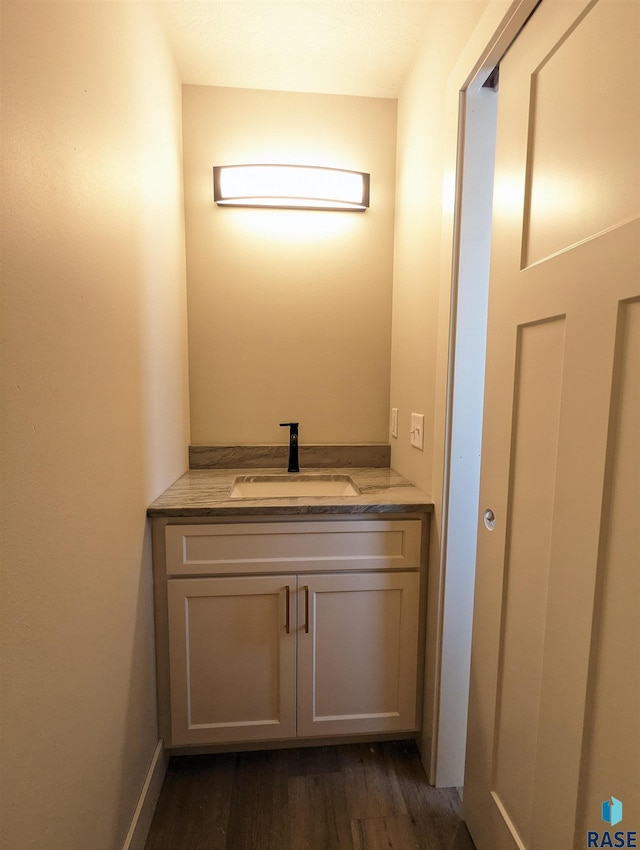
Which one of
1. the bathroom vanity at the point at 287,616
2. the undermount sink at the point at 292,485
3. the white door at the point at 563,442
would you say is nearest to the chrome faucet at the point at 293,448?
the undermount sink at the point at 292,485

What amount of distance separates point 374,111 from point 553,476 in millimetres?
1777

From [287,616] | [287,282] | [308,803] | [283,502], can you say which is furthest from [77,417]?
[308,803]

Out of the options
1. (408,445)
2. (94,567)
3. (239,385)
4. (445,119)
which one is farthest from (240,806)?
(445,119)

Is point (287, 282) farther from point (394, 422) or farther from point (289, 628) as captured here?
point (289, 628)

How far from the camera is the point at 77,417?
80 cm

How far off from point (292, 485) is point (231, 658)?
68cm

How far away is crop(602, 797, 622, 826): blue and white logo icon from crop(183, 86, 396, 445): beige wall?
4.57 ft

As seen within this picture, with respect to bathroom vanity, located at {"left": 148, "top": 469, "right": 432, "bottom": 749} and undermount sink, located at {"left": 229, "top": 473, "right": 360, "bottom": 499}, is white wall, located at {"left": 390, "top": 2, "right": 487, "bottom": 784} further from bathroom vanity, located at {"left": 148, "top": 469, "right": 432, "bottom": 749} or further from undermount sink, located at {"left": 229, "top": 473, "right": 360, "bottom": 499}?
undermount sink, located at {"left": 229, "top": 473, "right": 360, "bottom": 499}

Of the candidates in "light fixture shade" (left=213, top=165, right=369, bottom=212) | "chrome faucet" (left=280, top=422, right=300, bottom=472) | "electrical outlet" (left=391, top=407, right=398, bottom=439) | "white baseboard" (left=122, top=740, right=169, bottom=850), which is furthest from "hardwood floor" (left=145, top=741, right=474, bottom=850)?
"light fixture shade" (left=213, top=165, right=369, bottom=212)

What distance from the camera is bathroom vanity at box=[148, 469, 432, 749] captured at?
132cm

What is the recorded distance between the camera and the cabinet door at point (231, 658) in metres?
1.33

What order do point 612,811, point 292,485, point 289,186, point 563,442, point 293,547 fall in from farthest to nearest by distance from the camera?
1. point 292,485
2. point 289,186
3. point 293,547
4. point 563,442
5. point 612,811

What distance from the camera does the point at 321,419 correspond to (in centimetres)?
188

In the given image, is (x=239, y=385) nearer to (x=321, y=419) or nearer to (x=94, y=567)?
(x=321, y=419)
